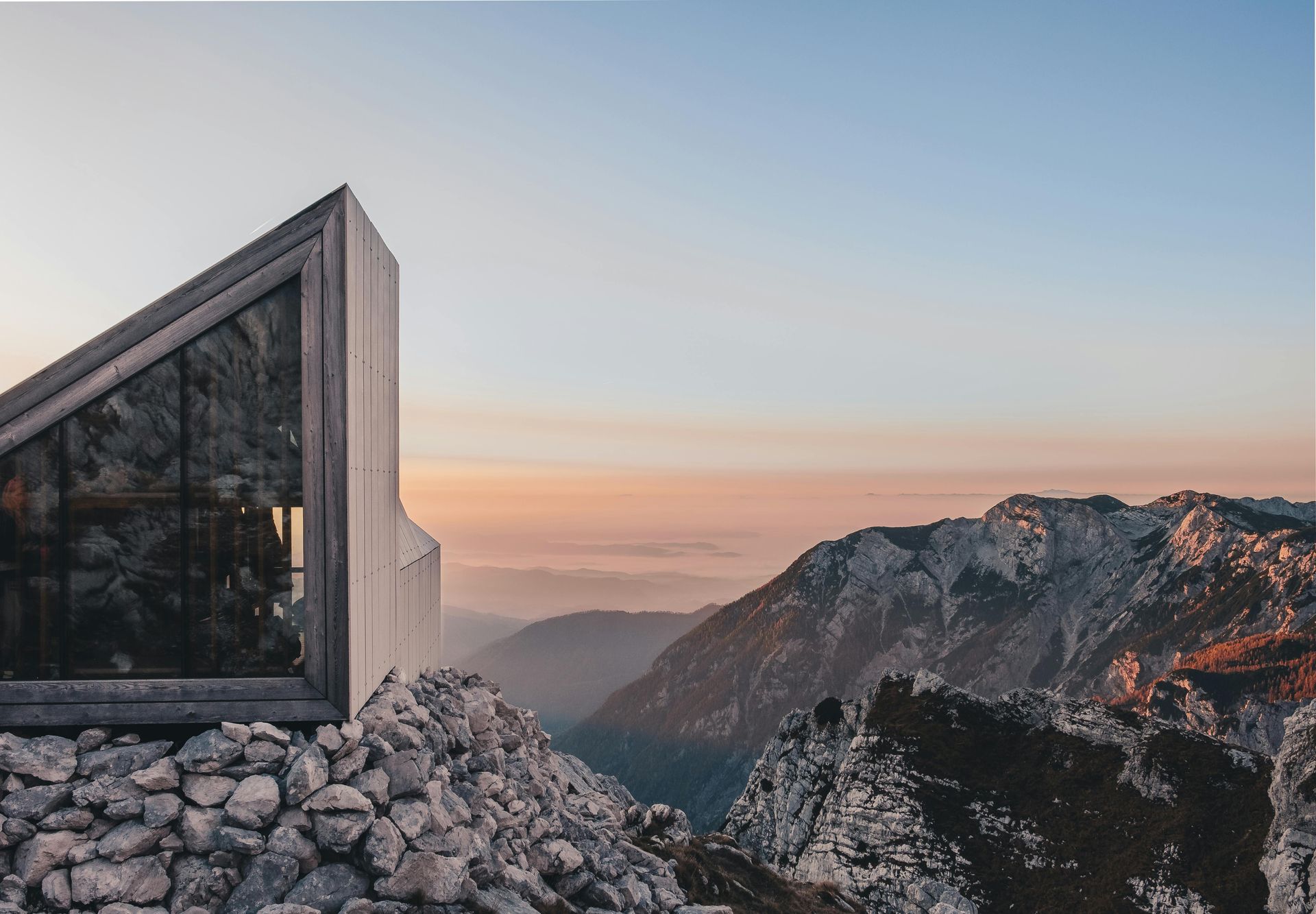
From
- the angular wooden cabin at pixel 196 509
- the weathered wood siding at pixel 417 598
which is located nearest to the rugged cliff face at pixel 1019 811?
the weathered wood siding at pixel 417 598

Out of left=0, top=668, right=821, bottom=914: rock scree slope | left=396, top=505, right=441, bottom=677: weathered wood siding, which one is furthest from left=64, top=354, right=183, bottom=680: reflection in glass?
left=396, top=505, right=441, bottom=677: weathered wood siding

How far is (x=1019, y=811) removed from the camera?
156ft

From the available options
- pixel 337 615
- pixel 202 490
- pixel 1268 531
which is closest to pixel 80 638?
pixel 202 490

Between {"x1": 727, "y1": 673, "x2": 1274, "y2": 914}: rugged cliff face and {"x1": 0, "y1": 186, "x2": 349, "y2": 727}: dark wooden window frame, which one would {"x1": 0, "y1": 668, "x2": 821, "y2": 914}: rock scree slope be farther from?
{"x1": 727, "y1": 673, "x2": 1274, "y2": 914}: rugged cliff face

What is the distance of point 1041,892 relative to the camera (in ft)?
137

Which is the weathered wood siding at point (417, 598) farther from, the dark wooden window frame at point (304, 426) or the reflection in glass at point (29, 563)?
the reflection in glass at point (29, 563)

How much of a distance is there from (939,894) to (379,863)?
4141cm

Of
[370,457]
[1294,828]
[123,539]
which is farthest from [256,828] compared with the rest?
[1294,828]

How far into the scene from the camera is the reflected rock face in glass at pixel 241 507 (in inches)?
549

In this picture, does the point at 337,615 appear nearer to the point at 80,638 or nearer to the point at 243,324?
the point at 80,638

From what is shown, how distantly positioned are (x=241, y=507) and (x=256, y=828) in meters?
5.86

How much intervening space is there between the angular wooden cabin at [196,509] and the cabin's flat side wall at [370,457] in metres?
0.19

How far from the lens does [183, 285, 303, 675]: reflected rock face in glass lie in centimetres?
1394

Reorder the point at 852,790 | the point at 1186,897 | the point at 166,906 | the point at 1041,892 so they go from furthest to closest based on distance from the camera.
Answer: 1. the point at 852,790
2. the point at 1041,892
3. the point at 1186,897
4. the point at 166,906
